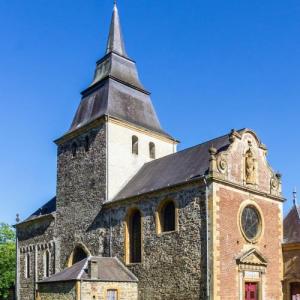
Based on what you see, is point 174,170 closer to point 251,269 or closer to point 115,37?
point 251,269

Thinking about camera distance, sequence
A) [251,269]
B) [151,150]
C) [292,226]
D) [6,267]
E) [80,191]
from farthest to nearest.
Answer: [6,267]
[151,150]
[80,191]
[292,226]
[251,269]

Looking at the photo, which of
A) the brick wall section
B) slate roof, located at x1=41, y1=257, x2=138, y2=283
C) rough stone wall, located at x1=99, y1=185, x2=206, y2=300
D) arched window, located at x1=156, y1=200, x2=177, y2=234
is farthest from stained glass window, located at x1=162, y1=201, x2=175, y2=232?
slate roof, located at x1=41, y1=257, x2=138, y2=283

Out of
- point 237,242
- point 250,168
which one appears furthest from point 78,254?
point 250,168

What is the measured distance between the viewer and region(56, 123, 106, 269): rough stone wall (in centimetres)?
2920

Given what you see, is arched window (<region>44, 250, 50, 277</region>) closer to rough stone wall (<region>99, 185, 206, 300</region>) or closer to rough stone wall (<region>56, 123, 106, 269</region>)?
rough stone wall (<region>56, 123, 106, 269</region>)

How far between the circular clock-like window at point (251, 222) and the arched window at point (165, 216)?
3.59 metres

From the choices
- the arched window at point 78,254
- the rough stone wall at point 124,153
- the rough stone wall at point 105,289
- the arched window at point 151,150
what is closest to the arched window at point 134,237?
the rough stone wall at point 105,289

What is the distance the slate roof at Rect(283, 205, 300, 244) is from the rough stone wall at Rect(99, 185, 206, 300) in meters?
7.07

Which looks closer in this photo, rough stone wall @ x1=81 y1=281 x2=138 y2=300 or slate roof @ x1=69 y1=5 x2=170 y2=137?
rough stone wall @ x1=81 y1=281 x2=138 y2=300

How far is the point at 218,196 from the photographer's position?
2252 centimetres

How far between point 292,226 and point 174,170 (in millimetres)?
7801

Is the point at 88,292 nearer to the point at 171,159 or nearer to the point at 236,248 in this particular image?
the point at 236,248

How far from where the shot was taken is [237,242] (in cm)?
2327

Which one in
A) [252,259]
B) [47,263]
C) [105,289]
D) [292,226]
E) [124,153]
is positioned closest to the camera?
[105,289]
